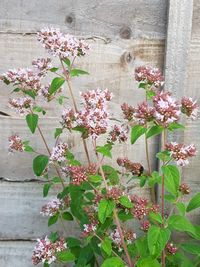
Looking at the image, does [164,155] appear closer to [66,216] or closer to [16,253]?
[66,216]

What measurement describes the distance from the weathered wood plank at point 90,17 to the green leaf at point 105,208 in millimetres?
955

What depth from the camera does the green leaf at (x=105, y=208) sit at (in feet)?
5.88

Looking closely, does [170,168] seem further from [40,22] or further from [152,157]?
[40,22]

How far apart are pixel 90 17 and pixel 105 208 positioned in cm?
105

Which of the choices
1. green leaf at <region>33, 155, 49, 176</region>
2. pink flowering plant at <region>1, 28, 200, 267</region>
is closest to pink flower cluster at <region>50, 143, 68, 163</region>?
pink flowering plant at <region>1, 28, 200, 267</region>

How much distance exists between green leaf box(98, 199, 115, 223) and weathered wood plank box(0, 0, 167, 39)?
955mm

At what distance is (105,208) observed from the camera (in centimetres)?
182

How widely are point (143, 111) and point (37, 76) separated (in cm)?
59

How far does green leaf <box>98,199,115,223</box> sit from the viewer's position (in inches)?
70.5

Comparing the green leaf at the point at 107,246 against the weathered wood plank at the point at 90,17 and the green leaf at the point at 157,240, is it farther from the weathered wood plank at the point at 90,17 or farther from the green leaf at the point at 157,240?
the weathered wood plank at the point at 90,17

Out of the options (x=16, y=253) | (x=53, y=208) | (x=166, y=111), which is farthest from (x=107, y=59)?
(x=16, y=253)

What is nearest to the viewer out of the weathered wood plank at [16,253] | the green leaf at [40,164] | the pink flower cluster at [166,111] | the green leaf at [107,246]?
the pink flower cluster at [166,111]

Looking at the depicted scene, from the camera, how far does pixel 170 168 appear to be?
70.2 inches

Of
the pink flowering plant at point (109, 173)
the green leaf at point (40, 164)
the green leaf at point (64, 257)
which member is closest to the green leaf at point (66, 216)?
the pink flowering plant at point (109, 173)
